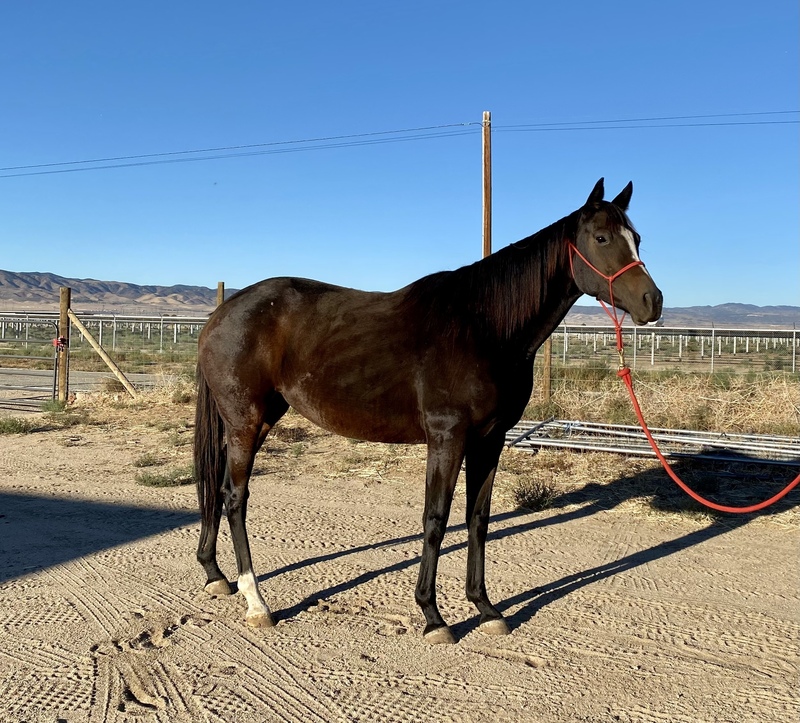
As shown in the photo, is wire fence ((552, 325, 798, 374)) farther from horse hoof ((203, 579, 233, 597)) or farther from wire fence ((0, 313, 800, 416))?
horse hoof ((203, 579, 233, 597))

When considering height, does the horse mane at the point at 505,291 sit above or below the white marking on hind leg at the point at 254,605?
above

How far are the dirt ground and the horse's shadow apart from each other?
26 millimetres

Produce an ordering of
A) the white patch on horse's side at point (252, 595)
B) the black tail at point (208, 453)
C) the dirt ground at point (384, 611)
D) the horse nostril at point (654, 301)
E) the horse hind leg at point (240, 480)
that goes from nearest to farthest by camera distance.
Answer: the dirt ground at point (384, 611) → the horse nostril at point (654, 301) → the white patch on horse's side at point (252, 595) → the horse hind leg at point (240, 480) → the black tail at point (208, 453)

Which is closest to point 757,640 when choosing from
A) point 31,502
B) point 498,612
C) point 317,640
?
point 498,612

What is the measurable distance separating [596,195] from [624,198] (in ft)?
0.61

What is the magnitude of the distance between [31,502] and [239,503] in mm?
3348

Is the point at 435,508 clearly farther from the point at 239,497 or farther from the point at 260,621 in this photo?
the point at 239,497

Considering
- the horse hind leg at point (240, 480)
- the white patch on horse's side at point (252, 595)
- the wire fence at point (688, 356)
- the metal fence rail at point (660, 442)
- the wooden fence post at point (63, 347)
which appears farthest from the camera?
the wire fence at point (688, 356)

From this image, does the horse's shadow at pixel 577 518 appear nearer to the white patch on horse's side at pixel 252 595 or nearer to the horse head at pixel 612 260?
the white patch on horse's side at pixel 252 595

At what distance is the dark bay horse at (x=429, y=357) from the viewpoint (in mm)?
3758

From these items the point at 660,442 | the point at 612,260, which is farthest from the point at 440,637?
the point at 660,442

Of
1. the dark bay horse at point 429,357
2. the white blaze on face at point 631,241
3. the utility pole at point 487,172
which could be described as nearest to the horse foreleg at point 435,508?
the dark bay horse at point 429,357

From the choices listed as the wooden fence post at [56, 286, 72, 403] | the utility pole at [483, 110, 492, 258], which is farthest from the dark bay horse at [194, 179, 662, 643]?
the wooden fence post at [56, 286, 72, 403]

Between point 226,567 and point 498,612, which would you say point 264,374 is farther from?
point 498,612
